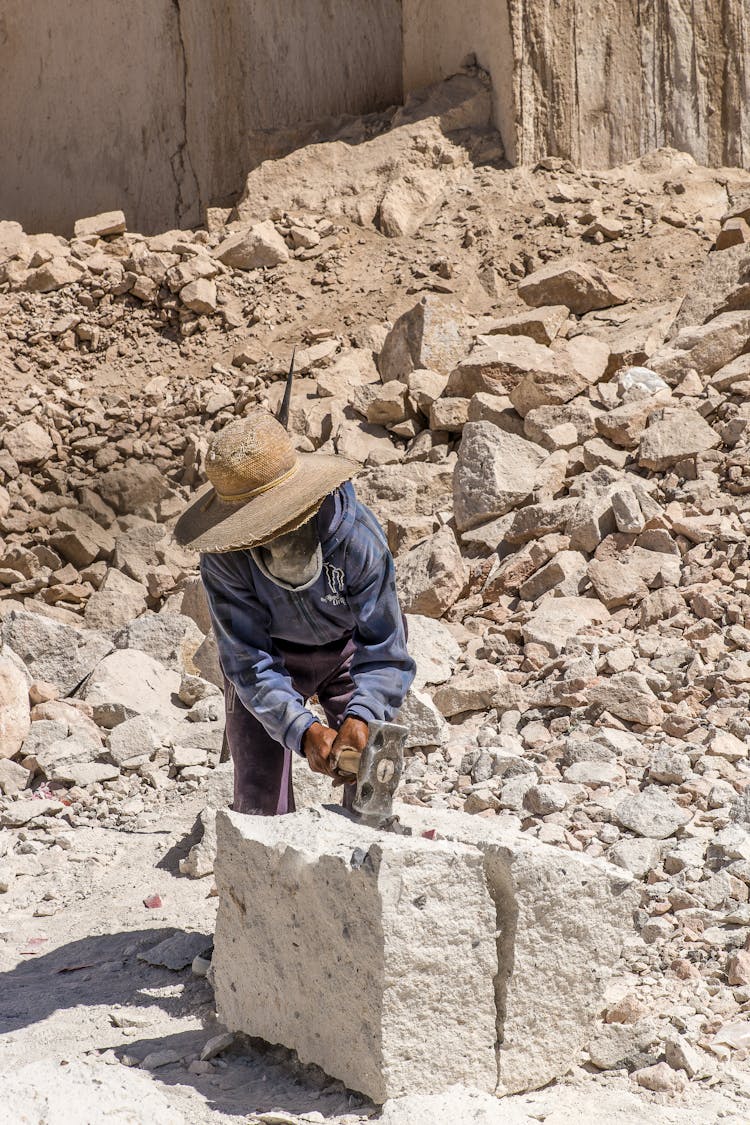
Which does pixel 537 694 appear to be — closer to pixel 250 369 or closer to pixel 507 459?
pixel 507 459

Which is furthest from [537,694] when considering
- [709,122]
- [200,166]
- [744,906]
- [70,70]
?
[70,70]

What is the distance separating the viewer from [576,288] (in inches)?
317

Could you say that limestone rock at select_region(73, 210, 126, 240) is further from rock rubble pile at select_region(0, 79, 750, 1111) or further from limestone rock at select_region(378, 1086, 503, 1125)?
limestone rock at select_region(378, 1086, 503, 1125)

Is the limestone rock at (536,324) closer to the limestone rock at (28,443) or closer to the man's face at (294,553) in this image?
the limestone rock at (28,443)

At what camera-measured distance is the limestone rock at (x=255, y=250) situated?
939cm

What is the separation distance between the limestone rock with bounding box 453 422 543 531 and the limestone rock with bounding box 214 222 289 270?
3423 millimetres

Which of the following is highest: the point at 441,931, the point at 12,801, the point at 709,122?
the point at 709,122

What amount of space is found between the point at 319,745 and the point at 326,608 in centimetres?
40

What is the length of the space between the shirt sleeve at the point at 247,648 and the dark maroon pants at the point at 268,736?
13 cm

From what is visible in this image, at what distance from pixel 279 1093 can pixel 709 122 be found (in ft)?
26.7

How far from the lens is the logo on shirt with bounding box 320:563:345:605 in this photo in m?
3.02

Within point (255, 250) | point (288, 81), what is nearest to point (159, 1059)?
point (255, 250)

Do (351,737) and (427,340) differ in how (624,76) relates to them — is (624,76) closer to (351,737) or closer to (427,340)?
(427,340)

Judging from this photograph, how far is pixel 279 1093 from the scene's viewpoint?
8.60 ft
